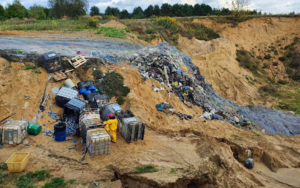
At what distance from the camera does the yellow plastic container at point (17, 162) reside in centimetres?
558

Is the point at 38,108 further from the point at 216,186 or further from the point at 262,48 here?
the point at 262,48

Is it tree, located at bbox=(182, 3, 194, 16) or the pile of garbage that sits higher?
tree, located at bbox=(182, 3, 194, 16)

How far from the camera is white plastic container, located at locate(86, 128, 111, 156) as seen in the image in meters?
6.45

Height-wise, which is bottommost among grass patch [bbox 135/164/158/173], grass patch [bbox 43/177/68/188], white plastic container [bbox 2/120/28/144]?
grass patch [bbox 135/164/158/173]

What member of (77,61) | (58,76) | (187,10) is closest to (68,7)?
(187,10)

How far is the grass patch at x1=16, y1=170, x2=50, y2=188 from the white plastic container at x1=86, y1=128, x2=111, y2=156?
1299 millimetres

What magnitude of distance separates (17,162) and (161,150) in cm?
408

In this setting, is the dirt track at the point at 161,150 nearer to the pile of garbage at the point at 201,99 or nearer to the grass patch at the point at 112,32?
the pile of garbage at the point at 201,99

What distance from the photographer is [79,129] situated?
769 cm

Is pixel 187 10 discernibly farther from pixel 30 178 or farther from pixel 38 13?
pixel 30 178

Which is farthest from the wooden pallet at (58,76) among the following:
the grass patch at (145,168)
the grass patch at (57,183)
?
the grass patch at (145,168)

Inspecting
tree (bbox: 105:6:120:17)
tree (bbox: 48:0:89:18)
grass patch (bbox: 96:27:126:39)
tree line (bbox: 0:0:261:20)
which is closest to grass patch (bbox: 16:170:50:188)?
grass patch (bbox: 96:27:126:39)

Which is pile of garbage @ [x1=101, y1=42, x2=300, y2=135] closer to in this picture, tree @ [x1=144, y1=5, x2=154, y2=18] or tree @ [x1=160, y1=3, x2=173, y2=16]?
tree @ [x1=160, y1=3, x2=173, y2=16]

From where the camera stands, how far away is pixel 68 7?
94.1 feet
